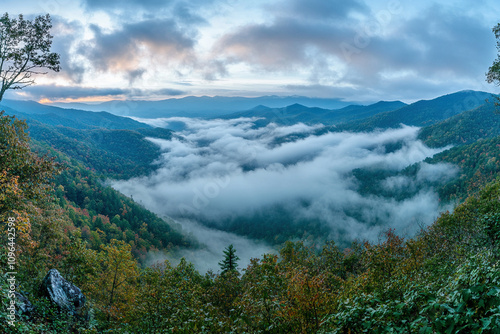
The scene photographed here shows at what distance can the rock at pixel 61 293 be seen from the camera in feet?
61.1

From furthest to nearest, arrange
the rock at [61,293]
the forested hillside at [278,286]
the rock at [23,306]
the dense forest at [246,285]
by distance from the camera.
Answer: the rock at [61,293] < the rock at [23,306] < the dense forest at [246,285] < the forested hillside at [278,286]

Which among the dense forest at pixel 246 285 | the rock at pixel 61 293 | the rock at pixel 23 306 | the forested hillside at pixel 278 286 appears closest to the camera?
the forested hillside at pixel 278 286

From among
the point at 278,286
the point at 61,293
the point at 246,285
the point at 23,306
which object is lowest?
the point at 246,285

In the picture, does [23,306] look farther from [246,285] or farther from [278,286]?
[246,285]

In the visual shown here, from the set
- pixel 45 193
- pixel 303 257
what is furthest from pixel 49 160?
pixel 303 257

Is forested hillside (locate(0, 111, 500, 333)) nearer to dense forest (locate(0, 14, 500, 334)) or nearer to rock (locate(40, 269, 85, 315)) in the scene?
dense forest (locate(0, 14, 500, 334))

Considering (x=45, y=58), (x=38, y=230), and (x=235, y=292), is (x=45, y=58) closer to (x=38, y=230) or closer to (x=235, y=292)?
(x=38, y=230)

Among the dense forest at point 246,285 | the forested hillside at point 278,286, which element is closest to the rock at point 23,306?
the dense forest at point 246,285

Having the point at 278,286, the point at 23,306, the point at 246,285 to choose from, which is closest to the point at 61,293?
the point at 23,306

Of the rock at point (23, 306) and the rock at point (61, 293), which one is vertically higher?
the rock at point (23, 306)

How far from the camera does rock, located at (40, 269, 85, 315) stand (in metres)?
18.6

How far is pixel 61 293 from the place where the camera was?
19547 millimetres

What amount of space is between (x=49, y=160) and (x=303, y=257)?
37388 millimetres

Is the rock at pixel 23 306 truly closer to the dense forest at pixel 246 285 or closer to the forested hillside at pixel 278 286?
the dense forest at pixel 246 285
